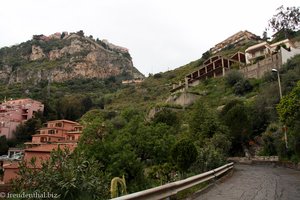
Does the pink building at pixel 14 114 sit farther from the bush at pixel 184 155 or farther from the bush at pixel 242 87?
the bush at pixel 184 155

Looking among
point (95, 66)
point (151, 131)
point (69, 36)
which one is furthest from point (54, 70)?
point (151, 131)

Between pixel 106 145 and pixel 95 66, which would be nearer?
pixel 106 145

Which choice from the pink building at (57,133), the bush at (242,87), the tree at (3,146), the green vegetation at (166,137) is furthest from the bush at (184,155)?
the tree at (3,146)

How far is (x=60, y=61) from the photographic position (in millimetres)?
169750

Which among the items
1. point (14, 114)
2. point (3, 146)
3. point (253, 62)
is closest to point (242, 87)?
point (253, 62)

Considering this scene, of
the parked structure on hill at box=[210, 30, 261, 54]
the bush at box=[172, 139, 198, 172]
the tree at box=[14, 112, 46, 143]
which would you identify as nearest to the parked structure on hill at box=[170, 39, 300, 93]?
the tree at box=[14, 112, 46, 143]

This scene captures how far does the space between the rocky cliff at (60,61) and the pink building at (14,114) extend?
207ft

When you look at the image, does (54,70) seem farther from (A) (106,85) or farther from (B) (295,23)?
(B) (295,23)

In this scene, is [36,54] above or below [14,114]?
above

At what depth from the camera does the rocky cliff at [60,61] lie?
15668 centimetres

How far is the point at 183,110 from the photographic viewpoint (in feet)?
220

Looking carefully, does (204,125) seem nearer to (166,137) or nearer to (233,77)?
(166,137)

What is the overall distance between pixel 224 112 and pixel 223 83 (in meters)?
28.0

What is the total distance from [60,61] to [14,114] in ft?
309
